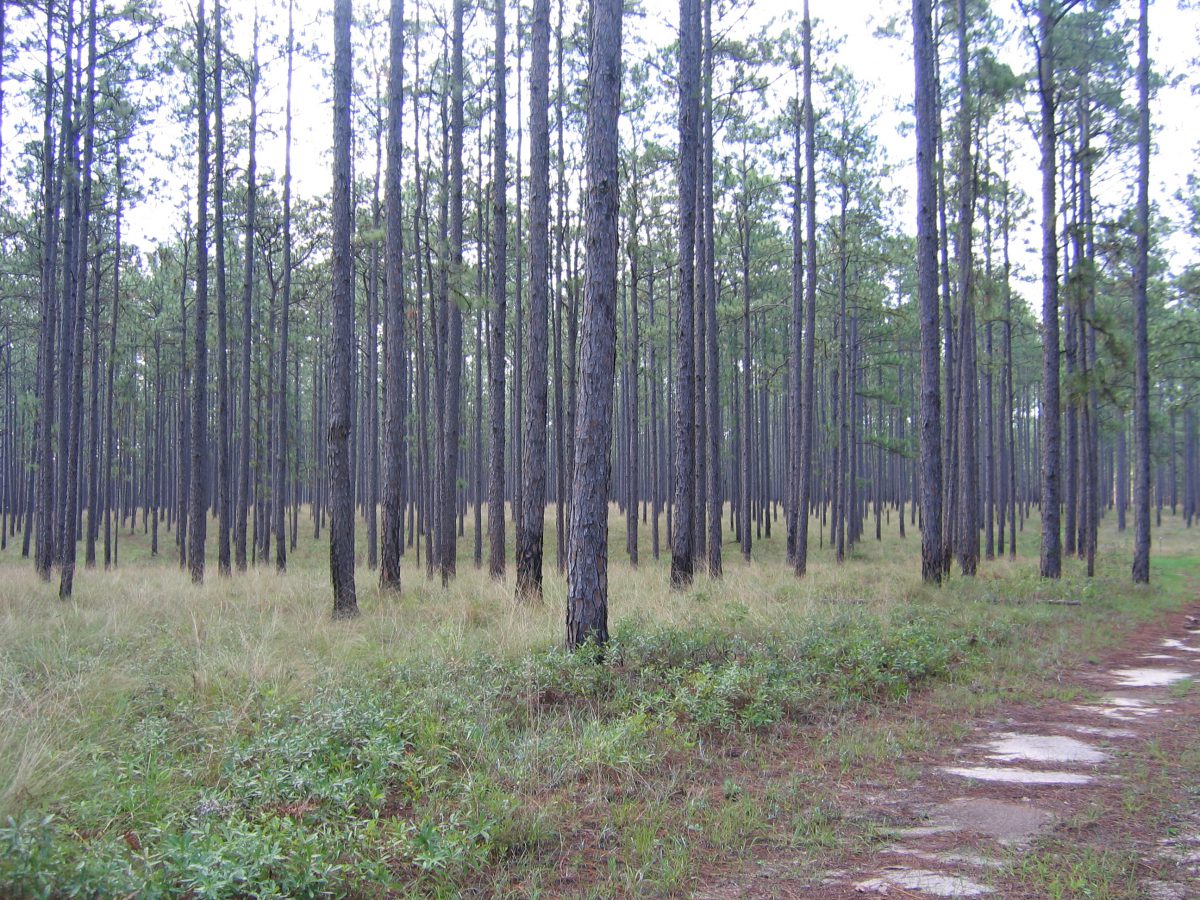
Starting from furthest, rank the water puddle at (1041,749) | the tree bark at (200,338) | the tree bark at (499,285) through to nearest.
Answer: the tree bark at (200,338)
the tree bark at (499,285)
the water puddle at (1041,749)

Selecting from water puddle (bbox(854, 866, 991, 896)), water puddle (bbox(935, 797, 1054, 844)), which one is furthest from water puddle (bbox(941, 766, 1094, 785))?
water puddle (bbox(854, 866, 991, 896))

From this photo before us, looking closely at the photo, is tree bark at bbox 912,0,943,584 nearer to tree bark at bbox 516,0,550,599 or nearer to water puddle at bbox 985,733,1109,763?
tree bark at bbox 516,0,550,599

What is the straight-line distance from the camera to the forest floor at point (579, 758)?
3.48 meters

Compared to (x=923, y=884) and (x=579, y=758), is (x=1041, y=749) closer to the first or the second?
(x=923, y=884)

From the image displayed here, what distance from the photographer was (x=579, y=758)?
4.79 m

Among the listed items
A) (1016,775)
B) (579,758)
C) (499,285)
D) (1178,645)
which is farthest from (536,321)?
(1178,645)

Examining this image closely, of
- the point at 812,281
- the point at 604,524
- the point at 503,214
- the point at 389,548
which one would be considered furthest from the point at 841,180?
the point at 604,524

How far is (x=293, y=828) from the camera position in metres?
3.56

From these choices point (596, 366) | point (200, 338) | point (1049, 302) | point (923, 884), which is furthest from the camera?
point (1049, 302)

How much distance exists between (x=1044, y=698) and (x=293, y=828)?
6.81 m

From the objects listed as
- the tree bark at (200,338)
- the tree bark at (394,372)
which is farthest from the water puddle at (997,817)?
the tree bark at (200,338)

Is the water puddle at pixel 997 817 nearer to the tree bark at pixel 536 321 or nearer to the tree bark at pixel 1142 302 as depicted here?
the tree bark at pixel 536 321

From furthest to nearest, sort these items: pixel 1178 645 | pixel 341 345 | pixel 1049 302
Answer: pixel 1049 302, pixel 1178 645, pixel 341 345

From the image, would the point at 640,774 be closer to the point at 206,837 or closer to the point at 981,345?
the point at 206,837
